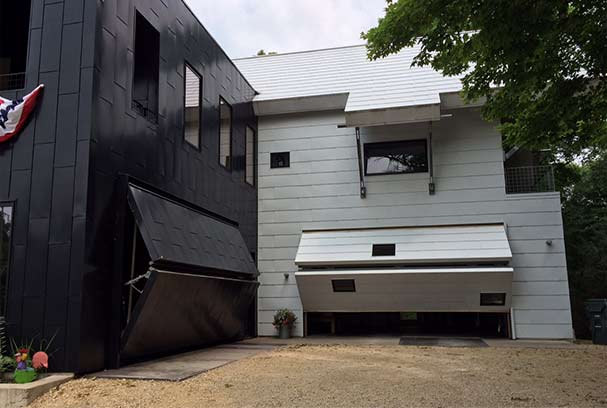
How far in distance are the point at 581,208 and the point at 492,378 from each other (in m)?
11.0

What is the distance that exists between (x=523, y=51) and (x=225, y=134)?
22.5ft

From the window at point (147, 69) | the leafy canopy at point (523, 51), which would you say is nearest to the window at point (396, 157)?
the leafy canopy at point (523, 51)

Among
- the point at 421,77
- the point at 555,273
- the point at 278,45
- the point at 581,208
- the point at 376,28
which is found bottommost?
the point at 555,273

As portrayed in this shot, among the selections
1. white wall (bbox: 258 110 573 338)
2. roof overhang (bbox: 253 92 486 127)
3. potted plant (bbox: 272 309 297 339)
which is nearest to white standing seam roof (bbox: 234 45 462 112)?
roof overhang (bbox: 253 92 486 127)

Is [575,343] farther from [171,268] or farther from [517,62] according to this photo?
[171,268]

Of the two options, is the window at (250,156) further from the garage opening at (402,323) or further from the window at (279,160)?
the garage opening at (402,323)

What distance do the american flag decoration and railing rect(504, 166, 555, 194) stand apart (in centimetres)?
983

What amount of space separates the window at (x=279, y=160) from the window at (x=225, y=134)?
6.45ft

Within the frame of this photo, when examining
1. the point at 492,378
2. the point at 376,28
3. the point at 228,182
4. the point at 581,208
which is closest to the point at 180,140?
the point at 228,182

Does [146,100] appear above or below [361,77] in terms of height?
below

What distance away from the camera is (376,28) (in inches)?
246

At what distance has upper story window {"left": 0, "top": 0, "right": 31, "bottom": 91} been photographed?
800cm

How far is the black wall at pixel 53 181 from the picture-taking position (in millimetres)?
6094

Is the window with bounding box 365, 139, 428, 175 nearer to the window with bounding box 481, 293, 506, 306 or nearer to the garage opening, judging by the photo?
the window with bounding box 481, 293, 506, 306
